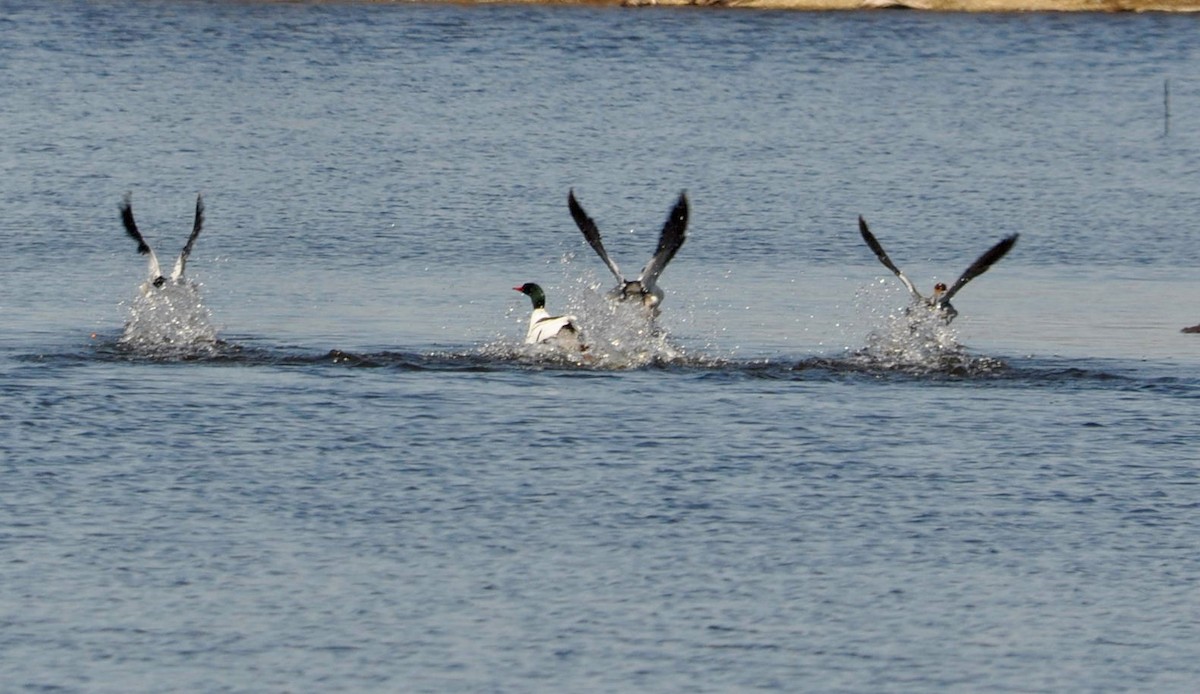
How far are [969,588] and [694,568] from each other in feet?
6.79

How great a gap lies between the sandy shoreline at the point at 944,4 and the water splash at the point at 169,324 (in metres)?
63.9

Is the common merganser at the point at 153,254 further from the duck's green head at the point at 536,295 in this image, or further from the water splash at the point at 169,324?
the duck's green head at the point at 536,295

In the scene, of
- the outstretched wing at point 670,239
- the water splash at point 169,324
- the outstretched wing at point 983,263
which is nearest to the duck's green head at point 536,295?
the outstretched wing at point 670,239

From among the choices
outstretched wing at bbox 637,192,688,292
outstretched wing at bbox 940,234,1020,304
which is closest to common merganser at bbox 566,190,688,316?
outstretched wing at bbox 637,192,688,292

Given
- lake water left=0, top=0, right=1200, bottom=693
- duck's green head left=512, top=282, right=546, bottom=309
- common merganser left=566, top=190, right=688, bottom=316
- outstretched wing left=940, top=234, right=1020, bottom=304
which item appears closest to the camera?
lake water left=0, top=0, right=1200, bottom=693

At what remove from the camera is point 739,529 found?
1881cm

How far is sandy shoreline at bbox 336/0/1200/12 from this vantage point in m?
89.0

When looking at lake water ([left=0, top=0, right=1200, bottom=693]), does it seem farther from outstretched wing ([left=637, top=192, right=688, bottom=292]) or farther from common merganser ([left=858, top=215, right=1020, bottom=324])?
outstretched wing ([left=637, top=192, right=688, bottom=292])

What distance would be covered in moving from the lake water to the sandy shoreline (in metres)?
36.5

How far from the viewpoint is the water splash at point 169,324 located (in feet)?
87.5

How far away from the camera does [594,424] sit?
74.4ft

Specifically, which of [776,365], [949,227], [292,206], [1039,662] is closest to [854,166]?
[949,227]

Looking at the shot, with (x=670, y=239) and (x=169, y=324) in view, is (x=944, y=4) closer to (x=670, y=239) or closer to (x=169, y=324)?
(x=670, y=239)

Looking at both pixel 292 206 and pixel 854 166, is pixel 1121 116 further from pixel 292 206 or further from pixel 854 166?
pixel 292 206
